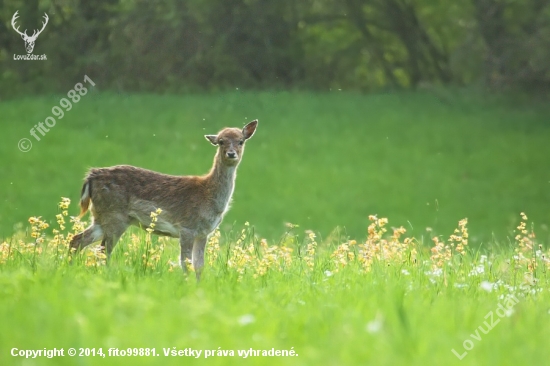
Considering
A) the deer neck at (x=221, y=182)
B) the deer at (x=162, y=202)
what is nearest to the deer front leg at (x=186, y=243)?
the deer at (x=162, y=202)

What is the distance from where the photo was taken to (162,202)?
31.8 feet

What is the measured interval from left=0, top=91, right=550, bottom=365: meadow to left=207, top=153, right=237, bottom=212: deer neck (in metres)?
0.43

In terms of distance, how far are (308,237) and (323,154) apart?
502 inches

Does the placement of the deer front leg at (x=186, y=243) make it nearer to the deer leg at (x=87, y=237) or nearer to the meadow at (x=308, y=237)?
the meadow at (x=308, y=237)

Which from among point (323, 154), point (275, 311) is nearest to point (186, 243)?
point (275, 311)

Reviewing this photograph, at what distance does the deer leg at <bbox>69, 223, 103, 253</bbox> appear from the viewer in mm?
9570

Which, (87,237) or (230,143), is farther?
(230,143)

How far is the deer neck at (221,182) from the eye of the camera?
32.0 ft

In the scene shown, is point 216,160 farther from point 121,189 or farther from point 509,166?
point 509,166

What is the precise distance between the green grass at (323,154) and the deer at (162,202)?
23.1 ft

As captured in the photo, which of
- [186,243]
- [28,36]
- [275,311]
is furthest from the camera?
[28,36]

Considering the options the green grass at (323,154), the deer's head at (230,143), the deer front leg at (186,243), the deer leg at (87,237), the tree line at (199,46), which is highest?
the tree line at (199,46)

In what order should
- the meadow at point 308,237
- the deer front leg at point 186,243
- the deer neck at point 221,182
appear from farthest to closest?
the deer neck at point 221,182, the deer front leg at point 186,243, the meadow at point 308,237

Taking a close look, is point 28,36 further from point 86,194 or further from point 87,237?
point 87,237
